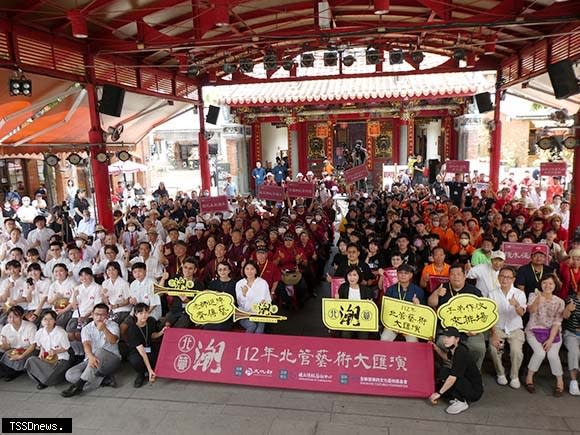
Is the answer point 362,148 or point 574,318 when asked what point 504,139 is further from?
point 574,318

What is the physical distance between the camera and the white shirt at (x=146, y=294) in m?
6.51

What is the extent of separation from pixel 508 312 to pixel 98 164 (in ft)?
27.8

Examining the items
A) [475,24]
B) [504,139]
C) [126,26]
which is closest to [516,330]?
[475,24]

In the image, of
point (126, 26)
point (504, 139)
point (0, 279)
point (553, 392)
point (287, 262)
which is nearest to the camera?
point (553, 392)

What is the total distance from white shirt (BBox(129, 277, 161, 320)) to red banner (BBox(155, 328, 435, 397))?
0.72 metres

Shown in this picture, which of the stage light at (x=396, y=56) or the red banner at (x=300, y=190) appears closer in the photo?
the stage light at (x=396, y=56)

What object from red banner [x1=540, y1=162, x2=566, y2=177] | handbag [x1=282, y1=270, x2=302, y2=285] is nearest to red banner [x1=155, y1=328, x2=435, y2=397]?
handbag [x1=282, y1=270, x2=302, y2=285]

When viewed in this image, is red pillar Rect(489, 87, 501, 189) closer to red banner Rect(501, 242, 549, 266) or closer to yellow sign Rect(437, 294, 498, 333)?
red banner Rect(501, 242, 549, 266)

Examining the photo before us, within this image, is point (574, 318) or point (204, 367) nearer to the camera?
point (574, 318)

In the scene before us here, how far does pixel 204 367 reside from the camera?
225 inches

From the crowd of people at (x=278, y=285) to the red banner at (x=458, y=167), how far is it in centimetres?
314

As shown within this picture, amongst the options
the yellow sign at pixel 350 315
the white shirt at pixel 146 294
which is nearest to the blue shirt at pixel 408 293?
the yellow sign at pixel 350 315

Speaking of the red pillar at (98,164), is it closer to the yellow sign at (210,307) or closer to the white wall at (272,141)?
the yellow sign at (210,307)

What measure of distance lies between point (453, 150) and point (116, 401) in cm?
1792
